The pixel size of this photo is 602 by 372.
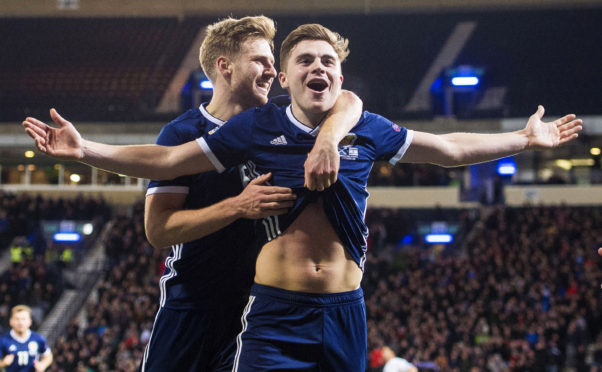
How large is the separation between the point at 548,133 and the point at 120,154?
2258mm

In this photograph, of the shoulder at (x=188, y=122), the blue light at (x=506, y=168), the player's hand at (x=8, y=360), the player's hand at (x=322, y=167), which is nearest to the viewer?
the player's hand at (x=322, y=167)

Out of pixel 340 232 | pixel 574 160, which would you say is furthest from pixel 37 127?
pixel 574 160

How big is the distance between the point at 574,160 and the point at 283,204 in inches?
1160

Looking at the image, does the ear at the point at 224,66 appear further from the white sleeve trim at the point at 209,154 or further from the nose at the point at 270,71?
the white sleeve trim at the point at 209,154

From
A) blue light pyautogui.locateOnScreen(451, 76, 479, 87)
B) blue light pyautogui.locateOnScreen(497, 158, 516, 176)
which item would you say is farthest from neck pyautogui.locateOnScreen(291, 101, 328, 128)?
blue light pyautogui.locateOnScreen(497, 158, 516, 176)

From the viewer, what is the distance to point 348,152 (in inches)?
138

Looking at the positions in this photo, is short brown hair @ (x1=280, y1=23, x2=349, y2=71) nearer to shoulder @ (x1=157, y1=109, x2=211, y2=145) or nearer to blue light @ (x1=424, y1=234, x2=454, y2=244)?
shoulder @ (x1=157, y1=109, x2=211, y2=145)

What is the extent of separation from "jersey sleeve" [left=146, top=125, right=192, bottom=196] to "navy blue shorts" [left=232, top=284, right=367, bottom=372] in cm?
95

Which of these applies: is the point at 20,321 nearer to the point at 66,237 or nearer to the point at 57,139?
the point at 57,139

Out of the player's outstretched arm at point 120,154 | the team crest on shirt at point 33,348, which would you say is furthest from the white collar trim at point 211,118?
the team crest on shirt at point 33,348

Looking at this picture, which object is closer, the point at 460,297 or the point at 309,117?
the point at 309,117

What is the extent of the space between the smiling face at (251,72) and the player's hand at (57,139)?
45.0 inches

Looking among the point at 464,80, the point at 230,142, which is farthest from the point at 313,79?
the point at 464,80

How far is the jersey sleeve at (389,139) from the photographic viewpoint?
3.66 m
